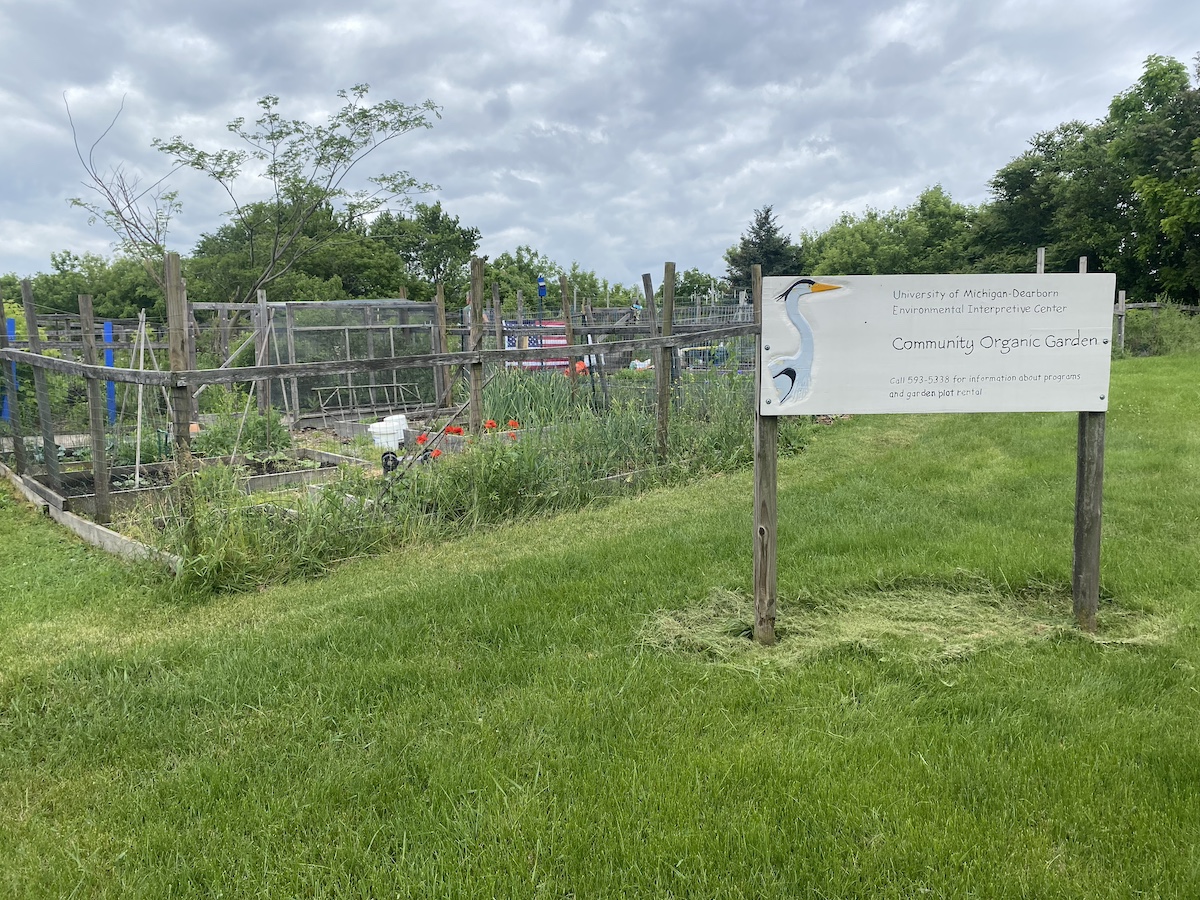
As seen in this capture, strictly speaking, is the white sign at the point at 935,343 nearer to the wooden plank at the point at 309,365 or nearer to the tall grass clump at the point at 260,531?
the wooden plank at the point at 309,365

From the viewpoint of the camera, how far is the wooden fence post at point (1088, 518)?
4.00m

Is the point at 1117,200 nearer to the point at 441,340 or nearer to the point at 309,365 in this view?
the point at 441,340

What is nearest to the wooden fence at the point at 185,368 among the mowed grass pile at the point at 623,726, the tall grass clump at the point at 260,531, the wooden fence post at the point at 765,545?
the tall grass clump at the point at 260,531

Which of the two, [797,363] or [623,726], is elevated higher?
[797,363]

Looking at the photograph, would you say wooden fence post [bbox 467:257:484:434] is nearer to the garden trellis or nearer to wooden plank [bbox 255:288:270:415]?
the garden trellis

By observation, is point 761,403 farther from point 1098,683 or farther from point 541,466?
A: point 541,466

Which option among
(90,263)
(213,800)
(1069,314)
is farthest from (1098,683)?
(90,263)

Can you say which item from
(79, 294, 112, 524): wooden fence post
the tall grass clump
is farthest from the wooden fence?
the tall grass clump

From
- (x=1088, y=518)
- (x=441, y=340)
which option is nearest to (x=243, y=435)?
(x=441, y=340)

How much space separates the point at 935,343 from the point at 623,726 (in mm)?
2258

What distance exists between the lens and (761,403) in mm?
3783

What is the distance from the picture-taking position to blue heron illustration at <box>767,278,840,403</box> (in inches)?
148

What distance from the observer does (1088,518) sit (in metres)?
4.04

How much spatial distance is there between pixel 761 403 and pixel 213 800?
106 inches
